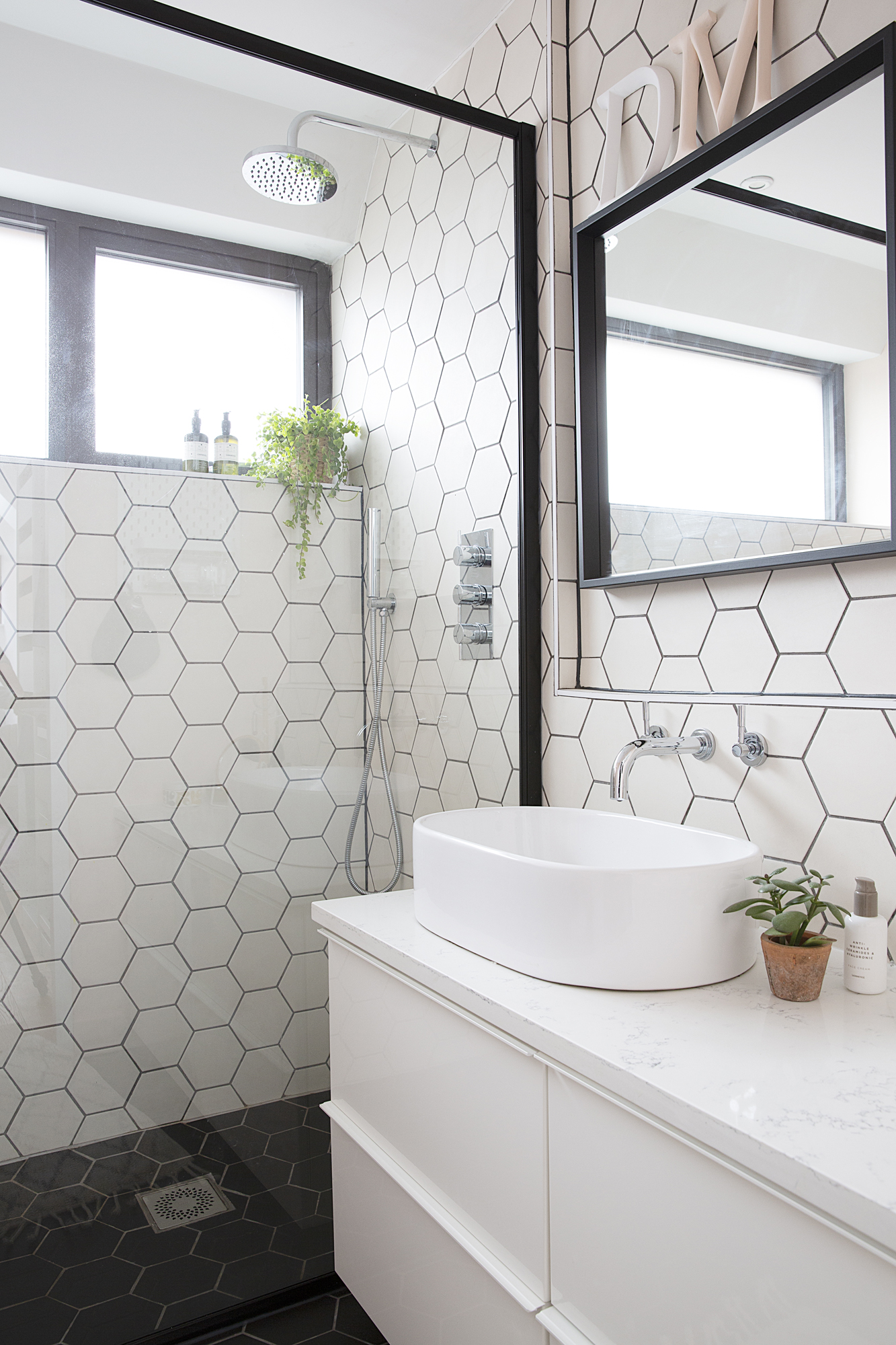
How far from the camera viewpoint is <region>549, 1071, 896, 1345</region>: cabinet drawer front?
759mm

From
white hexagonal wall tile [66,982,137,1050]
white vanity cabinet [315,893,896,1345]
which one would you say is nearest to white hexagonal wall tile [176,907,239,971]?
white hexagonal wall tile [66,982,137,1050]

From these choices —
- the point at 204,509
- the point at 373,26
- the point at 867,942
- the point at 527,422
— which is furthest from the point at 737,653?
the point at 373,26

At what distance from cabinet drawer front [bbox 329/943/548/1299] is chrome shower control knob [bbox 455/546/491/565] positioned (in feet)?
2.84

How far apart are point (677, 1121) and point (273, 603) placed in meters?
1.22

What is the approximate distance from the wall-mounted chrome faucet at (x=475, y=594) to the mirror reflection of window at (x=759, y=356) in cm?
33

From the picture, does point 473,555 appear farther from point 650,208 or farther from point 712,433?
point 650,208

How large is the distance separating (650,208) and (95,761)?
4.73 feet

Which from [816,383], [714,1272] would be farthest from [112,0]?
[714,1272]

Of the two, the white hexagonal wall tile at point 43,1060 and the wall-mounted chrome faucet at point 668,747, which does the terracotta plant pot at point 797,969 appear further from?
the white hexagonal wall tile at point 43,1060

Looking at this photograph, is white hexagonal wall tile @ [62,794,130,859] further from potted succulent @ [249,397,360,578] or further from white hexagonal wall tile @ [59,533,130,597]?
potted succulent @ [249,397,360,578]

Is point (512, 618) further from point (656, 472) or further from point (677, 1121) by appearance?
point (677, 1121)

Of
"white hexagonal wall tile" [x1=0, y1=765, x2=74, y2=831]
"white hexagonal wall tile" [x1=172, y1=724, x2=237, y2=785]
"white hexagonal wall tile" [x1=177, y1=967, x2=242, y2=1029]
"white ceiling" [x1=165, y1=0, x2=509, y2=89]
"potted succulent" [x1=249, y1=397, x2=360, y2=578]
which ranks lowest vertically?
"white hexagonal wall tile" [x1=177, y1=967, x2=242, y2=1029]

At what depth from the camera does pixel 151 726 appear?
1.68m

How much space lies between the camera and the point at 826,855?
4.45 feet
